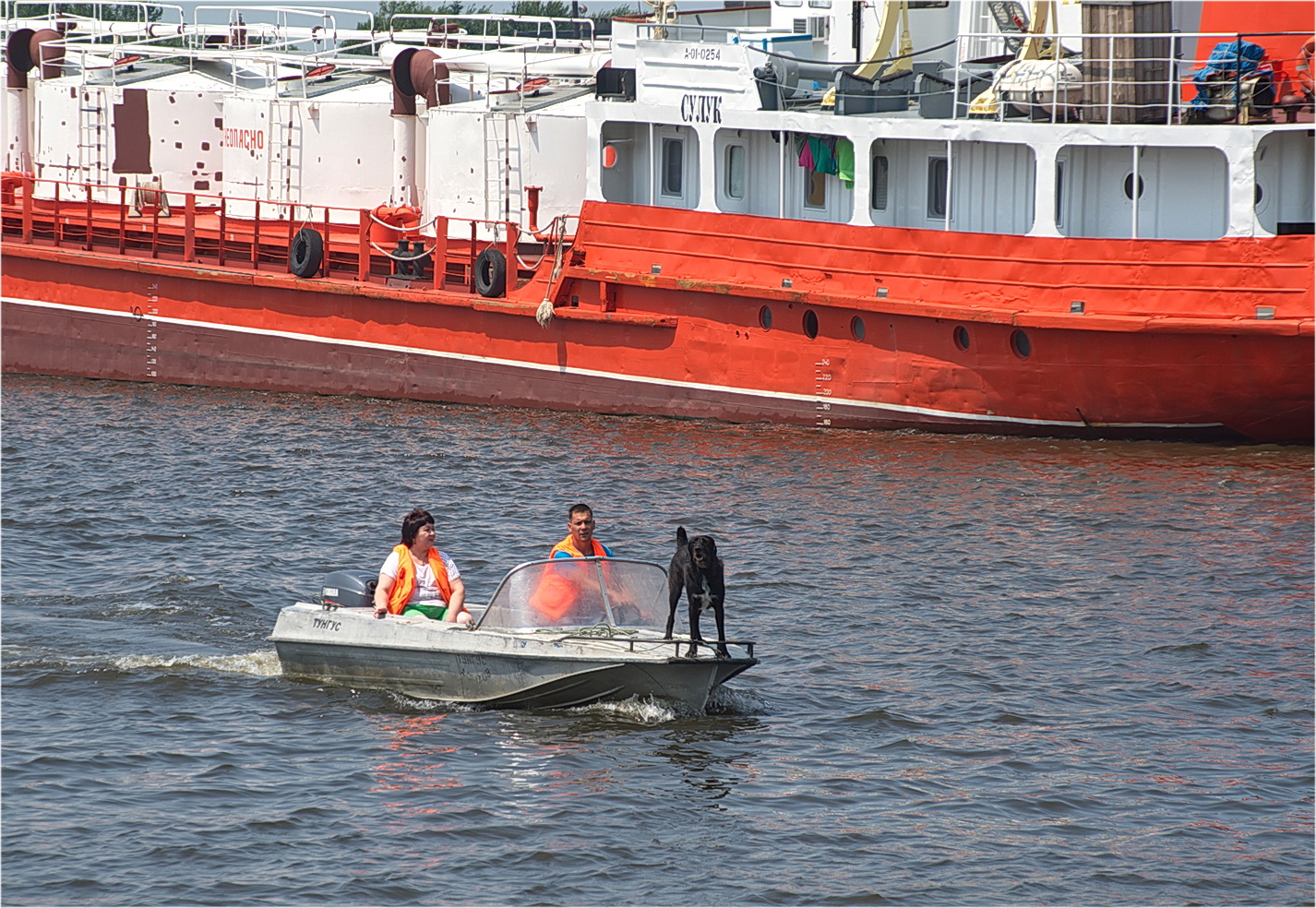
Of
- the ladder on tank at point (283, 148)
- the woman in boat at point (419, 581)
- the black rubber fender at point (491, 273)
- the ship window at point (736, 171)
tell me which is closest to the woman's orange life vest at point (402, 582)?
the woman in boat at point (419, 581)

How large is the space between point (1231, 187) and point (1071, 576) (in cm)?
568

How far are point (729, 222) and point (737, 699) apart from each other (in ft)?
32.2

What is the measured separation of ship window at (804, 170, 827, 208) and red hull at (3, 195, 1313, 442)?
1368 millimetres

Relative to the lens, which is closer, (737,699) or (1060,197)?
(737,699)

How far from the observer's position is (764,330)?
2022 cm

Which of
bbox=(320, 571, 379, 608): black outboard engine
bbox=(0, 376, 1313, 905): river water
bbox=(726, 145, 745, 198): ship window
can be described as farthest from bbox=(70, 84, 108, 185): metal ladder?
bbox=(320, 571, 379, 608): black outboard engine

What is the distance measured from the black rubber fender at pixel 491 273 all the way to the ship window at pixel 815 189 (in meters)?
3.98

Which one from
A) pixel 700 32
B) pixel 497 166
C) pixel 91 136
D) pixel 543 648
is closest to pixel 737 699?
pixel 543 648

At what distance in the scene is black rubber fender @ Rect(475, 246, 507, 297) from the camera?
→ 21.6 meters

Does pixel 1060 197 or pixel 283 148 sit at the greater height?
pixel 283 148

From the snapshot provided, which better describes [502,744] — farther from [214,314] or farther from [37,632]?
[214,314]

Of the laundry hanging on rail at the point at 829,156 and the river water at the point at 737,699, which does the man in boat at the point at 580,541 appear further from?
the laundry hanging on rail at the point at 829,156

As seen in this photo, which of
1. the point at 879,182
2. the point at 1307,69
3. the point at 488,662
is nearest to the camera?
the point at 488,662

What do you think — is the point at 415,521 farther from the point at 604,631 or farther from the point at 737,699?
the point at 737,699
